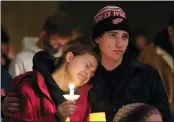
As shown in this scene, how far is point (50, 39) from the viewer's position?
175cm

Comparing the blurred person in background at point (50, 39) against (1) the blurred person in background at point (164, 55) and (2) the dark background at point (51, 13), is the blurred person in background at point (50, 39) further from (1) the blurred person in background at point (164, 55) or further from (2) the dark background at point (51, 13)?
(1) the blurred person in background at point (164, 55)

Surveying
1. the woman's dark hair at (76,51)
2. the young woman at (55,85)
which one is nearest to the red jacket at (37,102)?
the young woman at (55,85)

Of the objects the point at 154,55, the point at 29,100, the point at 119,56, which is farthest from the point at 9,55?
the point at 154,55

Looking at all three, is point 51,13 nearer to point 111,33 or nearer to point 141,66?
point 111,33

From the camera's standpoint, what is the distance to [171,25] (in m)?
1.78

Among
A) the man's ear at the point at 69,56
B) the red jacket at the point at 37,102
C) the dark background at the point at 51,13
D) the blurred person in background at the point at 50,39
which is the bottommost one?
the red jacket at the point at 37,102

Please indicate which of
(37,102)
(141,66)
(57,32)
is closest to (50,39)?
(57,32)

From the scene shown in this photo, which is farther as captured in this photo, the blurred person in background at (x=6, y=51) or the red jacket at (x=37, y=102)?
the blurred person in background at (x=6, y=51)

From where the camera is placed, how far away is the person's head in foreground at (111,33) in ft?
5.50

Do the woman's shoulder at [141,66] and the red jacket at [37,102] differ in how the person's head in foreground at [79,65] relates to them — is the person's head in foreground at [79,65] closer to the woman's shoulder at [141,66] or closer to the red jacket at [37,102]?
the red jacket at [37,102]

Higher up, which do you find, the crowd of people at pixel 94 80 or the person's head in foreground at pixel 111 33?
the person's head in foreground at pixel 111 33

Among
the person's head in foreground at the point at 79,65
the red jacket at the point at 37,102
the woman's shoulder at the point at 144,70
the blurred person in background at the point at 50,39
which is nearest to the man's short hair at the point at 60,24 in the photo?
the blurred person in background at the point at 50,39

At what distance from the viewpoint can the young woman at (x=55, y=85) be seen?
1642 mm

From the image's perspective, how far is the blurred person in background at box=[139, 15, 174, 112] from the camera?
1732 mm
